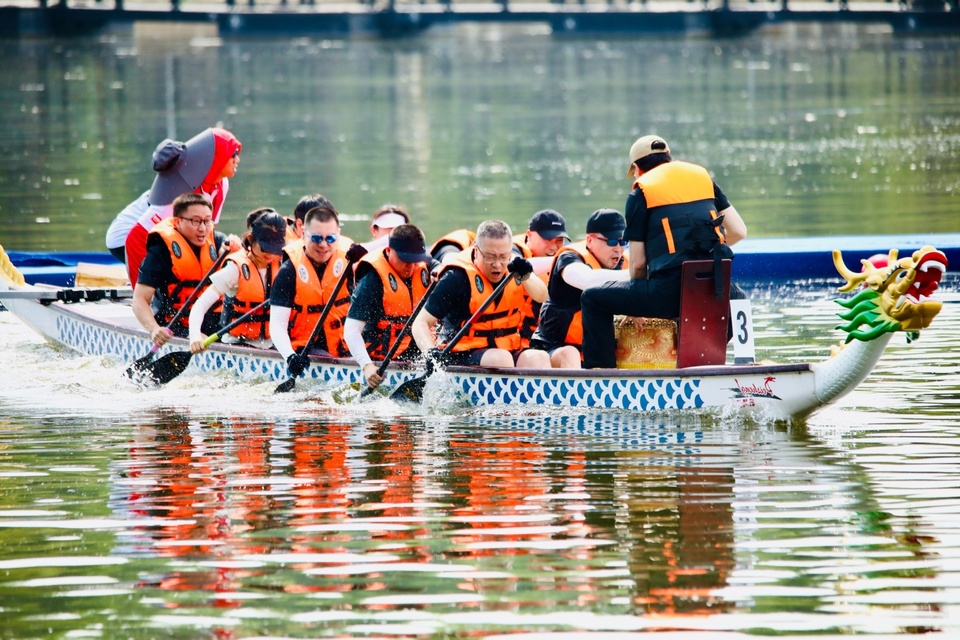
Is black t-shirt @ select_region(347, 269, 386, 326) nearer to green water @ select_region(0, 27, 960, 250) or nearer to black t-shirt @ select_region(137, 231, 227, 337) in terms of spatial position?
black t-shirt @ select_region(137, 231, 227, 337)

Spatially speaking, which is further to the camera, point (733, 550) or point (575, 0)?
point (575, 0)

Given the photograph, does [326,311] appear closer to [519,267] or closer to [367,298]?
[367,298]

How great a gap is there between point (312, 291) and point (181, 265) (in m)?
1.46

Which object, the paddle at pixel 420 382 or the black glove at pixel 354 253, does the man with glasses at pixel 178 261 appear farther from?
the paddle at pixel 420 382

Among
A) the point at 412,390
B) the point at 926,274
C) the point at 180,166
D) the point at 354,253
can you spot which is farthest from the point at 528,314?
the point at 180,166

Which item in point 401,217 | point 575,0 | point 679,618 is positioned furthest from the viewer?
point 575,0

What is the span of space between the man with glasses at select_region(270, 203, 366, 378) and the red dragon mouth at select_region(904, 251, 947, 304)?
3.85m

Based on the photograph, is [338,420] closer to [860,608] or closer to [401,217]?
[401,217]

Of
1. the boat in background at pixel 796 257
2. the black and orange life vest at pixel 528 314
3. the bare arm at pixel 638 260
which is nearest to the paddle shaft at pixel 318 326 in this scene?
the black and orange life vest at pixel 528 314

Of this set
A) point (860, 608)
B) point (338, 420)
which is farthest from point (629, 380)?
point (860, 608)

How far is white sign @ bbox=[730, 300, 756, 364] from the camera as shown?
9.21 meters

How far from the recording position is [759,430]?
9062mm

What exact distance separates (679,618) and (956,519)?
1.80m

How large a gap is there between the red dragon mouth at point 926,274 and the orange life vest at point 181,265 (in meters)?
5.62
